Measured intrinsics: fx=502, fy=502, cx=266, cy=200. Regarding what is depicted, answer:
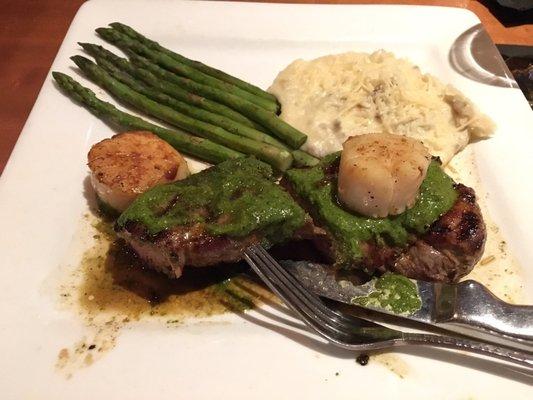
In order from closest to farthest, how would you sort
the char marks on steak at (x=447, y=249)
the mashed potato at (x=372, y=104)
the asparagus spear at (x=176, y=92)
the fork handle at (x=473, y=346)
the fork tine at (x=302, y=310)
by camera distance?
1. the fork handle at (x=473, y=346)
2. the fork tine at (x=302, y=310)
3. the char marks on steak at (x=447, y=249)
4. the mashed potato at (x=372, y=104)
5. the asparagus spear at (x=176, y=92)

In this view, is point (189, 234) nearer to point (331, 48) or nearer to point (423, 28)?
point (331, 48)

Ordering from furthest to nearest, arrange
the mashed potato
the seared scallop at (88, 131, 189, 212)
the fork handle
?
the mashed potato, the seared scallop at (88, 131, 189, 212), the fork handle

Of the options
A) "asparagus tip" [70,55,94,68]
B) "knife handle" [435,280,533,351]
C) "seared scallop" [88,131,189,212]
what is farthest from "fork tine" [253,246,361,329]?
"asparagus tip" [70,55,94,68]

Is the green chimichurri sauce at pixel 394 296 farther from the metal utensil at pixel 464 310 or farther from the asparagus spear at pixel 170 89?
the asparagus spear at pixel 170 89

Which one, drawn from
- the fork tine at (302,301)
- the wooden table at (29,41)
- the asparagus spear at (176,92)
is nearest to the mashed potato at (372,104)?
the asparagus spear at (176,92)

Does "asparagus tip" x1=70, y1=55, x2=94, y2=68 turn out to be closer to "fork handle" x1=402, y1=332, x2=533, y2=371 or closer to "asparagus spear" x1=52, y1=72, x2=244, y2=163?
"asparagus spear" x1=52, y1=72, x2=244, y2=163

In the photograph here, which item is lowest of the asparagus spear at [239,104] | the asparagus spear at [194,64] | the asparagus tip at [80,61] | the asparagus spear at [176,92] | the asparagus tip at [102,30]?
the asparagus tip at [80,61]
